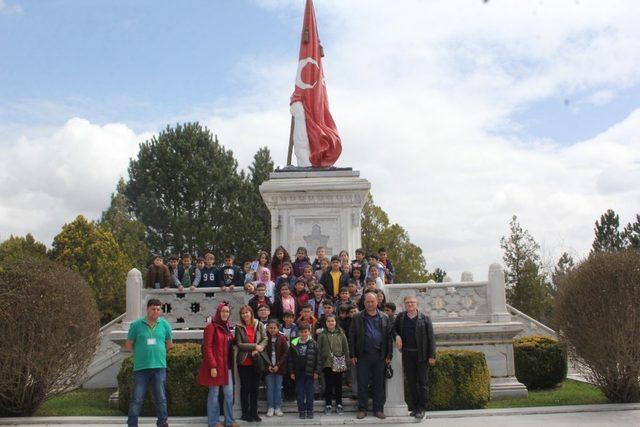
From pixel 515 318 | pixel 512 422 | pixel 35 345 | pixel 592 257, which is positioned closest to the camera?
pixel 512 422

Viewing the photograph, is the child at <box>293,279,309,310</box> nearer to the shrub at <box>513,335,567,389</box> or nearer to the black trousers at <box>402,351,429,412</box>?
the black trousers at <box>402,351,429,412</box>

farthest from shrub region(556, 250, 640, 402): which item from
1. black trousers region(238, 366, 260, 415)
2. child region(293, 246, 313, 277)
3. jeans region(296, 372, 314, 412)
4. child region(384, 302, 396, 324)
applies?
black trousers region(238, 366, 260, 415)

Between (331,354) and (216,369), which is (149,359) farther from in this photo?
(331,354)

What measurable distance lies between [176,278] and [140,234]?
2898 cm

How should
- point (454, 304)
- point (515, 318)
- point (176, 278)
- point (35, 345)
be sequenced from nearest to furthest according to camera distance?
point (35, 345), point (454, 304), point (176, 278), point (515, 318)

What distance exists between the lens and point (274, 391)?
422 inches

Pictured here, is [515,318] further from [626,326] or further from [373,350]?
[373,350]

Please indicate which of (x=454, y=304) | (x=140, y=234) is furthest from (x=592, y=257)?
(x=140, y=234)

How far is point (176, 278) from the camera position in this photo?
48.2 ft

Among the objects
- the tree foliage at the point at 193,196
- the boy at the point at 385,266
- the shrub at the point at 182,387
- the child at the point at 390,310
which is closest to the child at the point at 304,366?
the child at the point at 390,310

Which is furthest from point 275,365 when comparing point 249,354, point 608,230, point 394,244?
point 608,230

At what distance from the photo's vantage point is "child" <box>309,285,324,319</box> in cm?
1170

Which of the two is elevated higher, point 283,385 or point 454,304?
point 454,304

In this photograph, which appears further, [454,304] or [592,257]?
[454,304]
